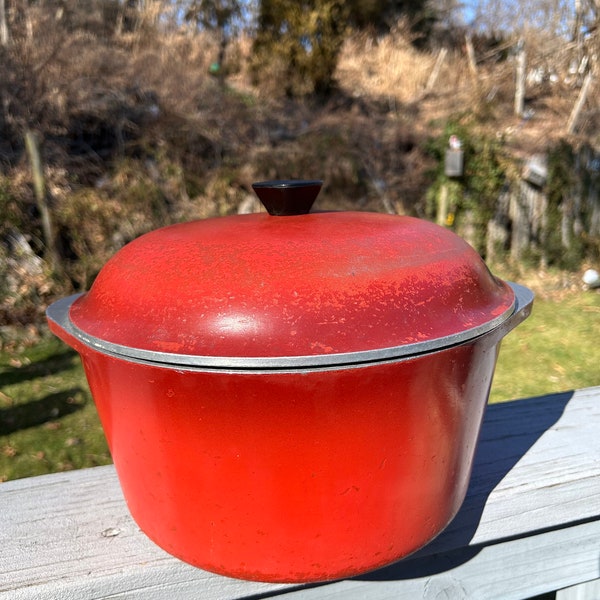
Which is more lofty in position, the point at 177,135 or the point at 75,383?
the point at 177,135

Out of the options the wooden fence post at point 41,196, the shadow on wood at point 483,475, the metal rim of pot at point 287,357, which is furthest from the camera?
the wooden fence post at point 41,196

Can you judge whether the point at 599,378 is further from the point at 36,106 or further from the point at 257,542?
the point at 36,106

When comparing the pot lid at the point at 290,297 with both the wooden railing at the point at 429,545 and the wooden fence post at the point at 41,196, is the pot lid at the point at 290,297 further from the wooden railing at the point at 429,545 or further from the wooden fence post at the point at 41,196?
the wooden fence post at the point at 41,196

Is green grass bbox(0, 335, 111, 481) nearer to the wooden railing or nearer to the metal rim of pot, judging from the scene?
the wooden railing

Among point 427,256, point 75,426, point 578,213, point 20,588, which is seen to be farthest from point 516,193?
point 20,588

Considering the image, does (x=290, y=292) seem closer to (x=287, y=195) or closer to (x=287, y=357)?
(x=287, y=357)

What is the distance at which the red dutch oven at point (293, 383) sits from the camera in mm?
900

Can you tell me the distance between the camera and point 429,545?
1.32m

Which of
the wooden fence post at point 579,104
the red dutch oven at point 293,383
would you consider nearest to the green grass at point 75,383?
the red dutch oven at point 293,383

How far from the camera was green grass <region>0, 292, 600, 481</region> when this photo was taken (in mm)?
3045

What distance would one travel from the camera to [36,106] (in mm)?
5688

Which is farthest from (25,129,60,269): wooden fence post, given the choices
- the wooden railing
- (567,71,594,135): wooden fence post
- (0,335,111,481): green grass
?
(567,71,594,135): wooden fence post

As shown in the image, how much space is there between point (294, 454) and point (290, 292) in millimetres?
277

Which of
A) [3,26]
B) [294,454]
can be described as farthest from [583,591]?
[3,26]
